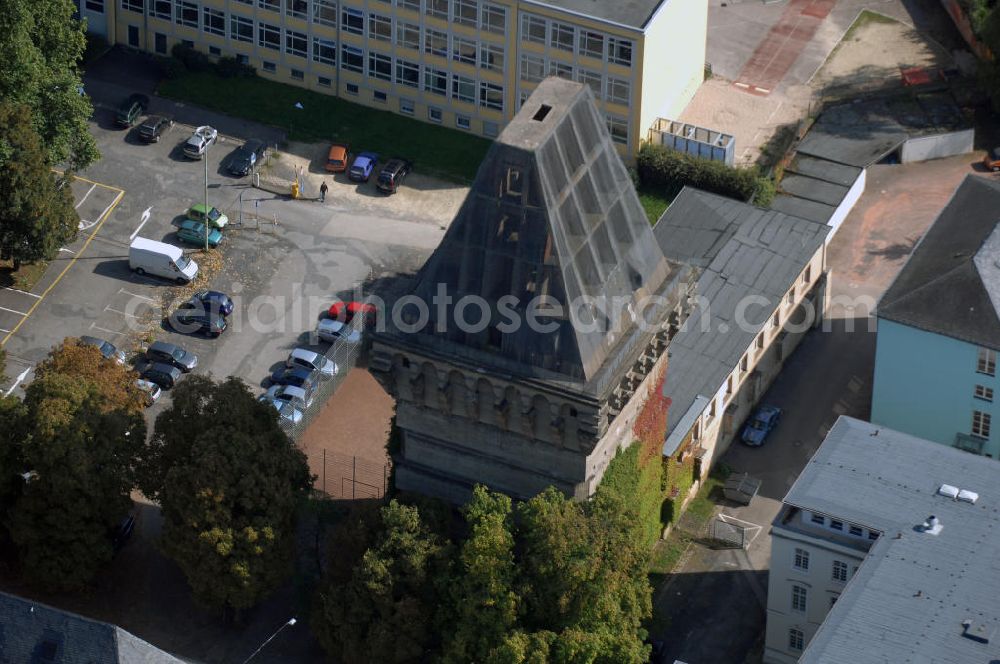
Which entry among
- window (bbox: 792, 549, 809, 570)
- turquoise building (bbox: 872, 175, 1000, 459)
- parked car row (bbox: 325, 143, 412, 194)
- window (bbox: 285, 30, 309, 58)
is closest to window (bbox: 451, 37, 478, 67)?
parked car row (bbox: 325, 143, 412, 194)

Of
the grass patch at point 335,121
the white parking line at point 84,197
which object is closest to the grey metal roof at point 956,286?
the grass patch at point 335,121

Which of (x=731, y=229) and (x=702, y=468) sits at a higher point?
(x=731, y=229)

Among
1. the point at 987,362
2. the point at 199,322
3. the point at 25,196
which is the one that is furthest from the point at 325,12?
the point at 987,362

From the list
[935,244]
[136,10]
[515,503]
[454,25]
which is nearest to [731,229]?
[935,244]

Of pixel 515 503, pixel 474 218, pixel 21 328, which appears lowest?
pixel 515 503

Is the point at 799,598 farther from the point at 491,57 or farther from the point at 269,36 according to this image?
the point at 269,36

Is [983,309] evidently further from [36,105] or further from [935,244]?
[36,105]

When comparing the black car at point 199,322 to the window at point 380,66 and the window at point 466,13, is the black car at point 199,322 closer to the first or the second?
the window at point 380,66
